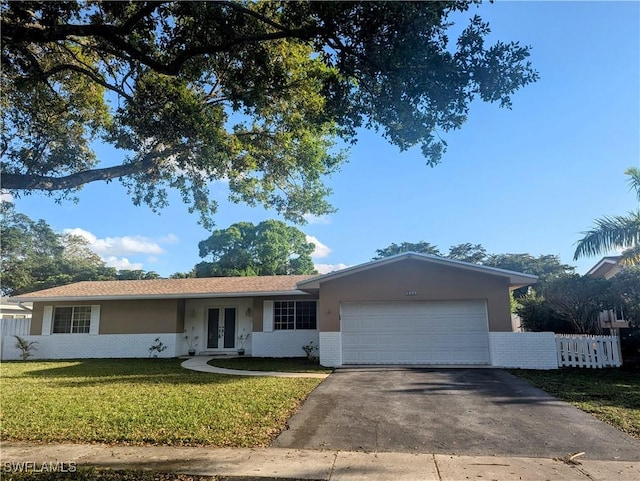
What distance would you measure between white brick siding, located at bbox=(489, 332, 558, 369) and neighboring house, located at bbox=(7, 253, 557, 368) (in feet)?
0.10

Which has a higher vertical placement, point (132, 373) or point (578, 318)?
point (578, 318)

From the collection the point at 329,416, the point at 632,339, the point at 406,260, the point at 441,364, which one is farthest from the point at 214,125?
the point at 632,339

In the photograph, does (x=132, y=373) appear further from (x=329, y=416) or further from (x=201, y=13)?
(x=201, y=13)

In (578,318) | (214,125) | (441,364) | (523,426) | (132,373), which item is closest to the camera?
(523,426)

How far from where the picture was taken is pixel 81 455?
5270 millimetres

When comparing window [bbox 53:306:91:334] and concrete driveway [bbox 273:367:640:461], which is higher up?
window [bbox 53:306:91:334]

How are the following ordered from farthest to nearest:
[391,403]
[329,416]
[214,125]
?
[214,125]
[391,403]
[329,416]

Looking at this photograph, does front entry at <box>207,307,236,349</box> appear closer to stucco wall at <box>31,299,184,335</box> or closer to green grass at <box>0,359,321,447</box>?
stucco wall at <box>31,299,184,335</box>

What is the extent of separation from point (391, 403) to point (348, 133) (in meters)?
5.18

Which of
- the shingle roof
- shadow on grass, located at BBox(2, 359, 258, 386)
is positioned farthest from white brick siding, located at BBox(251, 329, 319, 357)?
shadow on grass, located at BBox(2, 359, 258, 386)

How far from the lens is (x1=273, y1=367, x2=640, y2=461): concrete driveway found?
5531 millimetres

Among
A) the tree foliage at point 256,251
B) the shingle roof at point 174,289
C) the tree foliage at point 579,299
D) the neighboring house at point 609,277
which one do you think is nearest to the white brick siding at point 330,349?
the shingle roof at point 174,289

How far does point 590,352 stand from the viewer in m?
13.1

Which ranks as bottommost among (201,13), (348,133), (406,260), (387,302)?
(387,302)
